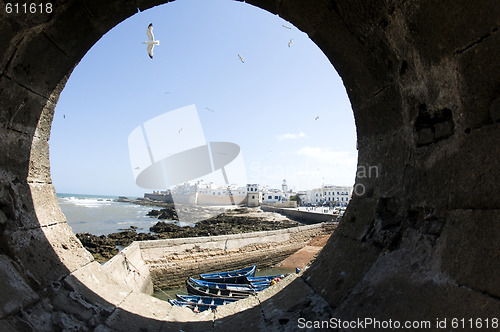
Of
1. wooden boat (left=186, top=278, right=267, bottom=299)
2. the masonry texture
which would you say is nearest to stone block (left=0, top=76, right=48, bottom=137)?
the masonry texture

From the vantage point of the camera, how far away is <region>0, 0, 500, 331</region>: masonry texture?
169cm

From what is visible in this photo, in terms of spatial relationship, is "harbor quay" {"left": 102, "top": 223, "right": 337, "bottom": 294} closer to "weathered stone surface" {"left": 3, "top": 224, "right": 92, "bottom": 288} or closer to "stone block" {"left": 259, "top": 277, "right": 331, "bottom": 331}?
"weathered stone surface" {"left": 3, "top": 224, "right": 92, "bottom": 288}

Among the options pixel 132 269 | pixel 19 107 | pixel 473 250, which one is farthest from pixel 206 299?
pixel 473 250

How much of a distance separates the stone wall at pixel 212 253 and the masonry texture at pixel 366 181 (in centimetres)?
1031

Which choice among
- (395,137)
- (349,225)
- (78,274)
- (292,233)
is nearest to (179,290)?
(292,233)

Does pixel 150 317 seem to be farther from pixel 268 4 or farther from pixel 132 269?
pixel 132 269

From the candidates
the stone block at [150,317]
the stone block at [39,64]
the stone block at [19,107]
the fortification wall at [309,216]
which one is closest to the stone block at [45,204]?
the stone block at [19,107]

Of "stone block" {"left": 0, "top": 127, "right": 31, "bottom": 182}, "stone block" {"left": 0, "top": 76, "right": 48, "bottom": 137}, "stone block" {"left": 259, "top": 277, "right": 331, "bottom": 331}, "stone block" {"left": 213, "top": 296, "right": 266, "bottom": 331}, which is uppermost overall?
"stone block" {"left": 0, "top": 76, "right": 48, "bottom": 137}

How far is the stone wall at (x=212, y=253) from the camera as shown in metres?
13.1

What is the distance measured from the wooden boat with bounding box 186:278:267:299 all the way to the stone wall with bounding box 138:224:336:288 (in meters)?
1.89

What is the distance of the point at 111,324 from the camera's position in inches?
105

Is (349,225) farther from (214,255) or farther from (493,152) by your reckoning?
(214,255)

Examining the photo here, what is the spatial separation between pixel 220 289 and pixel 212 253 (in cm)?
377

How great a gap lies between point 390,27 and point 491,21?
73 centimetres
